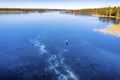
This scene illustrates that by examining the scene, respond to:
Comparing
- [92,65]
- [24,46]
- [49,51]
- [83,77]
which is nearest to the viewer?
[83,77]

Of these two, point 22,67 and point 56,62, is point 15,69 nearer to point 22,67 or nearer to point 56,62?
point 22,67

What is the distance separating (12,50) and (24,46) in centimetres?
679

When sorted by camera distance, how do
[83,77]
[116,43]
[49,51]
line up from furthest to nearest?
[116,43], [49,51], [83,77]

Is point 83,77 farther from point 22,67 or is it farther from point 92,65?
point 22,67

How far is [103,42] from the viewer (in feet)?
253

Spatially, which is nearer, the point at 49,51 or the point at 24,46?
the point at 49,51

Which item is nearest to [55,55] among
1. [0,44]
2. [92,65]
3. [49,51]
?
[49,51]

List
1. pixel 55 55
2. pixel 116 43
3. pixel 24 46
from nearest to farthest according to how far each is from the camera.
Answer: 1. pixel 55 55
2. pixel 24 46
3. pixel 116 43

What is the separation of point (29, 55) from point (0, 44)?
19.7 metres

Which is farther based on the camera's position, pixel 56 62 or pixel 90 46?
pixel 90 46

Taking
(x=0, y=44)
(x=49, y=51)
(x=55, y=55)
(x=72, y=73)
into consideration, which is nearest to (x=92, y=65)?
(x=72, y=73)

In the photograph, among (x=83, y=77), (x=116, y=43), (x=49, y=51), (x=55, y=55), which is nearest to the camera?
(x=83, y=77)

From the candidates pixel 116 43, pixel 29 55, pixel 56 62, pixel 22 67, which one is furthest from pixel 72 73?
pixel 116 43

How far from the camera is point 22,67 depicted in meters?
47.4
